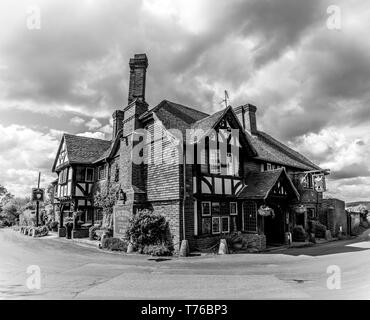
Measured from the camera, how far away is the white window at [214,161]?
14.3 meters

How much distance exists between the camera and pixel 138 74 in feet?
53.3

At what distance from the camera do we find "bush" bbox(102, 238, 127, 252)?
1360 centimetres

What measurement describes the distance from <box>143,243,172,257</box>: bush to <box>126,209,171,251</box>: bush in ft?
1.20

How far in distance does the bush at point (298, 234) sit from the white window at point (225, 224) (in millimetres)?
5638

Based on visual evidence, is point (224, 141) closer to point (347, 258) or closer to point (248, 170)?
point (248, 170)

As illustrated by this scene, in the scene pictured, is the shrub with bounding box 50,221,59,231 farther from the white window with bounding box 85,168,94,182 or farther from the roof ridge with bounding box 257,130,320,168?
the roof ridge with bounding box 257,130,320,168

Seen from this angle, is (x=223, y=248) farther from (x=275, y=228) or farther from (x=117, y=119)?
(x=117, y=119)

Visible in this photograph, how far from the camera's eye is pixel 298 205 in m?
16.2

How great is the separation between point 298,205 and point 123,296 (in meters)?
13.2

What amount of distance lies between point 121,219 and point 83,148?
11.9 m

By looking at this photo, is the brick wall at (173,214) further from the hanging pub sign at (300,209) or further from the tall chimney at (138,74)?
the hanging pub sign at (300,209)

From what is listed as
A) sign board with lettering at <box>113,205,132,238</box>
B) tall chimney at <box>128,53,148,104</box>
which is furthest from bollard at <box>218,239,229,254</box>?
tall chimney at <box>128,53,148,104</box>

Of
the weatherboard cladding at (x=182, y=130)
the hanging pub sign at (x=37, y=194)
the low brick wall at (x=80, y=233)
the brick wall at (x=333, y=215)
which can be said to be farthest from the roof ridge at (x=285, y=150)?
the hanging pub sign at (x=37, y=194)
